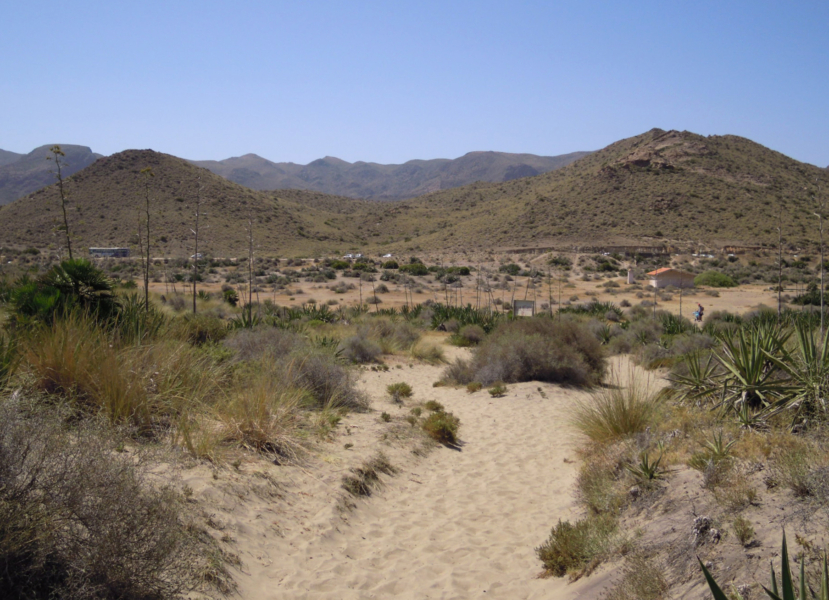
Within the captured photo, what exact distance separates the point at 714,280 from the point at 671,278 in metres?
3.76

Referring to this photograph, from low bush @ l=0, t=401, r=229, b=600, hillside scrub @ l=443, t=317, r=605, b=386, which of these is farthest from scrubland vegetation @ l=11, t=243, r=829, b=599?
hillside scrub @ l=443, t=317, r=605, b=386

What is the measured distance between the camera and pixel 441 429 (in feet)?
29.9

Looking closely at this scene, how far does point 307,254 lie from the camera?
59.5m

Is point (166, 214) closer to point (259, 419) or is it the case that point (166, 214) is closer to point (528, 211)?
point (528, 211)

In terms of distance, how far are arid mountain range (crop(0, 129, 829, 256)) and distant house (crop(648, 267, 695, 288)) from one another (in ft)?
57.5

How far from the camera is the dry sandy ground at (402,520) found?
4746 mm

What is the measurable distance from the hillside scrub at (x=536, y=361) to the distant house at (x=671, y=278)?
23672 millimetres

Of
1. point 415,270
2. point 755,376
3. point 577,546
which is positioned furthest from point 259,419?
point 415,270

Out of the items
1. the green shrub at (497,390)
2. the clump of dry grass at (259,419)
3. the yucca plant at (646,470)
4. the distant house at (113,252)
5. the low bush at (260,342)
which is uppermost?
the distant house at (113,252)

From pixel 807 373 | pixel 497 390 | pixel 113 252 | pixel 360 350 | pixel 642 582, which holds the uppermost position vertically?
pixel 113 252

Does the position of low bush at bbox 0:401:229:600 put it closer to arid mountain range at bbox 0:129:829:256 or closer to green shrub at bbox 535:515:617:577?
green shrub at bbox 535:515:617:577

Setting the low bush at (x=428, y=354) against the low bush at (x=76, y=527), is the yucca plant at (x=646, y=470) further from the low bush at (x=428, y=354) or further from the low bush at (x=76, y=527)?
the low bush at (x=428, y=354)

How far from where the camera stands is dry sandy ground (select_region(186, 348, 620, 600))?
15.6 ft

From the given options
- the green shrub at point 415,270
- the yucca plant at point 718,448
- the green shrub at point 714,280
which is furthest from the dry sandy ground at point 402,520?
the green shrub at point 415,270
